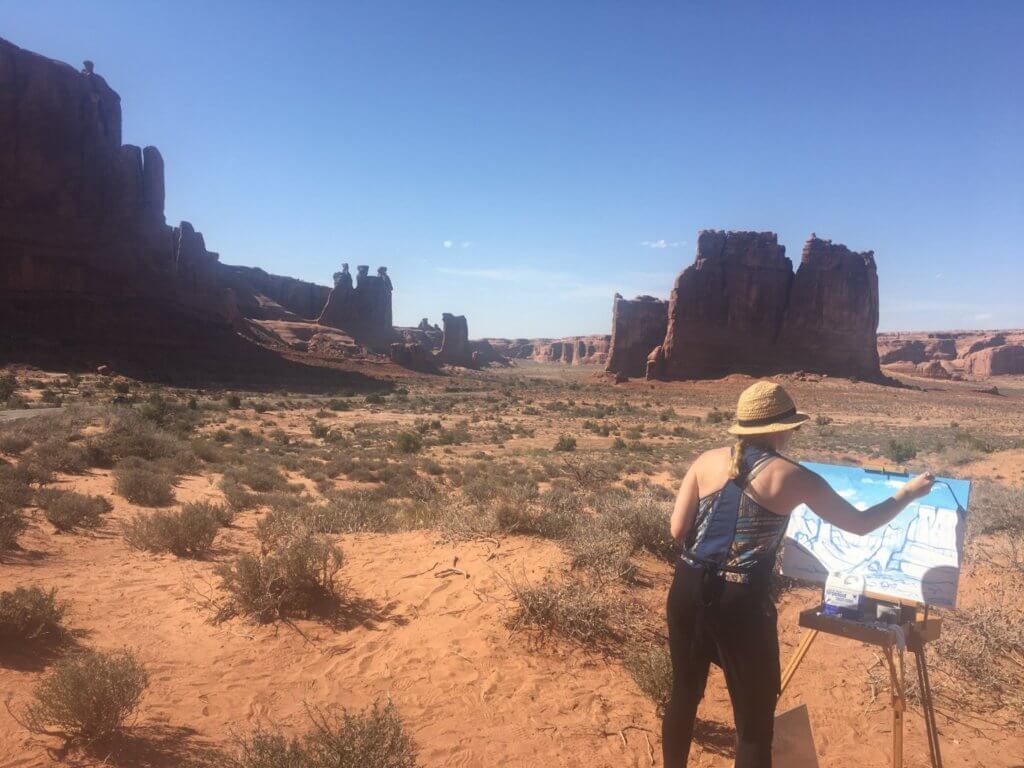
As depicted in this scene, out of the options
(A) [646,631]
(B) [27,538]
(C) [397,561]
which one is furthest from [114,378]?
(A) [646,631]

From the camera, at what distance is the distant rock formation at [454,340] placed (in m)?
86.3

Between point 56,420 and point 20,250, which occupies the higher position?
point 20,250

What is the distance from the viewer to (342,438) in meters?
20.3

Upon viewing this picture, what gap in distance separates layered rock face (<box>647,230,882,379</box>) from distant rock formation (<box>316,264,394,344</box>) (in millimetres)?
40225

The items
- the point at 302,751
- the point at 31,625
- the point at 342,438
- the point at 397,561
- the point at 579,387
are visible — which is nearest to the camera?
the point at 302,751

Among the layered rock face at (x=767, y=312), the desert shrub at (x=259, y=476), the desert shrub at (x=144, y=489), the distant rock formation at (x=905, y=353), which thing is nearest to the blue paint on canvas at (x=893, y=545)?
the desert shrub at (x=144, y=489)

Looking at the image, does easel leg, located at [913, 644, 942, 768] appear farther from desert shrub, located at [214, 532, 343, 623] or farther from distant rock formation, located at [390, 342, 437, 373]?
distant rock formation, located at [390, 342, 437, 373]

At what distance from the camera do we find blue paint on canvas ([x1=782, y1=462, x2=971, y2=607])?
133 inches

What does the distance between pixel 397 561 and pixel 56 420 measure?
13.8 m

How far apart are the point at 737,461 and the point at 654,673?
2353 millimetres

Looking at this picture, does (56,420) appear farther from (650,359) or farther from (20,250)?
(650,359)

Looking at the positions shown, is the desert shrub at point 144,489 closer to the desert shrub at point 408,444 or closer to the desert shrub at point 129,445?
the desert shrub at point 129,445

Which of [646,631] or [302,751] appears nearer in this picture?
[302,751]

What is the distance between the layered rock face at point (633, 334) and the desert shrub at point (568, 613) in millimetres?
68213
